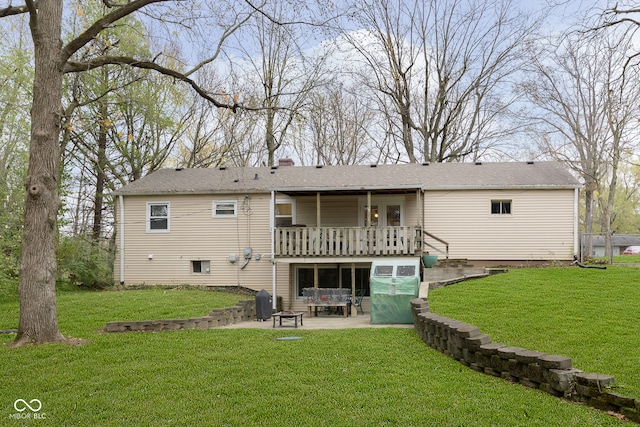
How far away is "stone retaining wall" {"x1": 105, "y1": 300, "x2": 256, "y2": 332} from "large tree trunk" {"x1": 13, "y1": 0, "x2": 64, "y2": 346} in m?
1.65

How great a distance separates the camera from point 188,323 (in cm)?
1116

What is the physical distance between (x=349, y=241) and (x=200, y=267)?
6.21 meters

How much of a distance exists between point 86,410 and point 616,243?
60442 millimetres

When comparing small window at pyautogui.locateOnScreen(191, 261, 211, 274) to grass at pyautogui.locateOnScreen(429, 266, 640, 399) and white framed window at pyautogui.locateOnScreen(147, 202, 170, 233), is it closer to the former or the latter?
white framed window at pyautogui.locateOnScreen(147, 202, 170, 233)

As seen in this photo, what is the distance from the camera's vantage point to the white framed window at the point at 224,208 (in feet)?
62.5

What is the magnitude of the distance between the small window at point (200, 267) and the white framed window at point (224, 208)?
181 cm

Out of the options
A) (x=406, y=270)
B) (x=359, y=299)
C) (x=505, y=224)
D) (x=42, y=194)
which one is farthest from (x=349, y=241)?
(x=42, y=194)

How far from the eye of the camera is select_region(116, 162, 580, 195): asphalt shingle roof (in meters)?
18.2

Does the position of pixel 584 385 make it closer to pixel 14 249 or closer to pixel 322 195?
pixel 322 195

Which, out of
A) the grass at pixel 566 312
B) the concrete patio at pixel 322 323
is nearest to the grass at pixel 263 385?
the grass at pixel 566 312

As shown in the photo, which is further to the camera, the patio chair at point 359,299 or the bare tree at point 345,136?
the bare tree at point 345,136

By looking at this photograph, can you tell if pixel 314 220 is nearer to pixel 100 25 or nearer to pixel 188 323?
pixel 188 323

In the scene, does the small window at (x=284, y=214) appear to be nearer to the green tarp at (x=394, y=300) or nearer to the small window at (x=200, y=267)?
the small window at (x=200, y=267)

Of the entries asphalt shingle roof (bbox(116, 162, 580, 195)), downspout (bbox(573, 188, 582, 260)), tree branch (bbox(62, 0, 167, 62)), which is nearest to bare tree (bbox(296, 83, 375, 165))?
asphalt shingle roof (bbox(116, 162, 580, 195))
